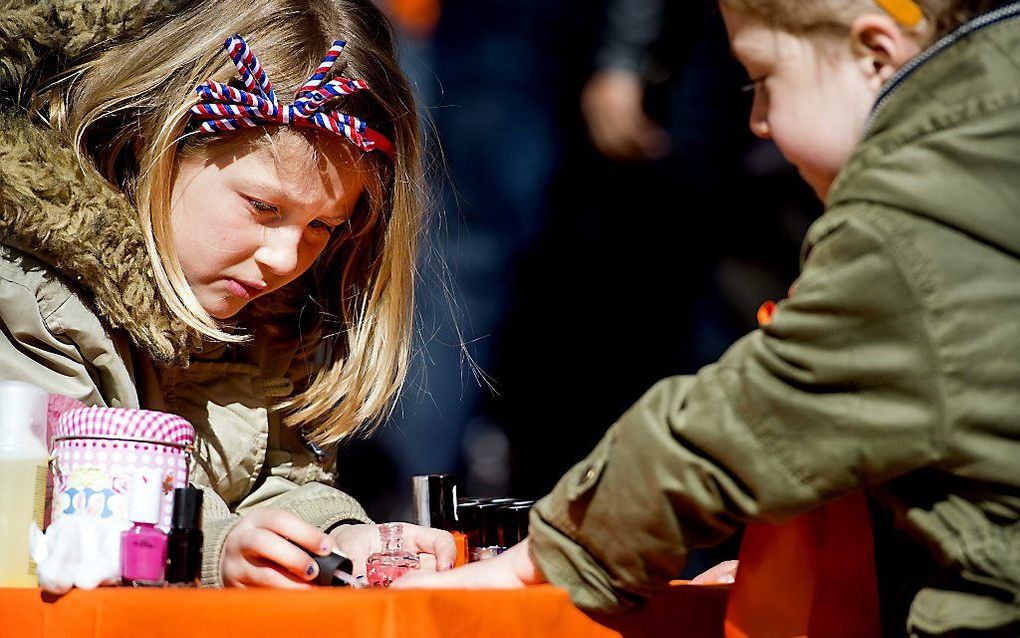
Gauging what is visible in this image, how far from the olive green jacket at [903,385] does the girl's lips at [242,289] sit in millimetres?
851

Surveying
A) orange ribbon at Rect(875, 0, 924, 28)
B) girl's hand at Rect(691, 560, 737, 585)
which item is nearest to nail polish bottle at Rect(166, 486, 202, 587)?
girl's hand at Rect(691, 560, 737, 585)

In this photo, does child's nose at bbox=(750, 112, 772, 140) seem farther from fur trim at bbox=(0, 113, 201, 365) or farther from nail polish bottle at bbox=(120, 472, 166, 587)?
fur trim at bbox=(0, 113, 201, 365)

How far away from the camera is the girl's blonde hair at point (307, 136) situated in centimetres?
149

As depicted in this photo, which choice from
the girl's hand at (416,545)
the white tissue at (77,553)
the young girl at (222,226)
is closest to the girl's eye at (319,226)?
the young girl at (222,226)

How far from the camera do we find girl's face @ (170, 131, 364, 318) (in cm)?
149

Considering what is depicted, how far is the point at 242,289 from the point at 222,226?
0.32 feet

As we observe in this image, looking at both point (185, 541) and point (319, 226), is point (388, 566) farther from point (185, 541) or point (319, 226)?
point (319, 226)

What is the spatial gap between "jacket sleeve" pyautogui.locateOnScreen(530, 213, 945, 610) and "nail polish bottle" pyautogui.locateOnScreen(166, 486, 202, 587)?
35 centimetres

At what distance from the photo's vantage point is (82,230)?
1.31 m

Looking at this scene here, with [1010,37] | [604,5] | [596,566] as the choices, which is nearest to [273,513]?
[596,566]

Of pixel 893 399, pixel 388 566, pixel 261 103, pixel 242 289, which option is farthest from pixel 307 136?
pixel 893 399

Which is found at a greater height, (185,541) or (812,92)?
(812,92)

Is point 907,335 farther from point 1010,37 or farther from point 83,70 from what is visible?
point 83,70

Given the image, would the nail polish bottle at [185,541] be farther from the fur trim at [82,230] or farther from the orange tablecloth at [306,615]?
the fur trim at [82,230]
